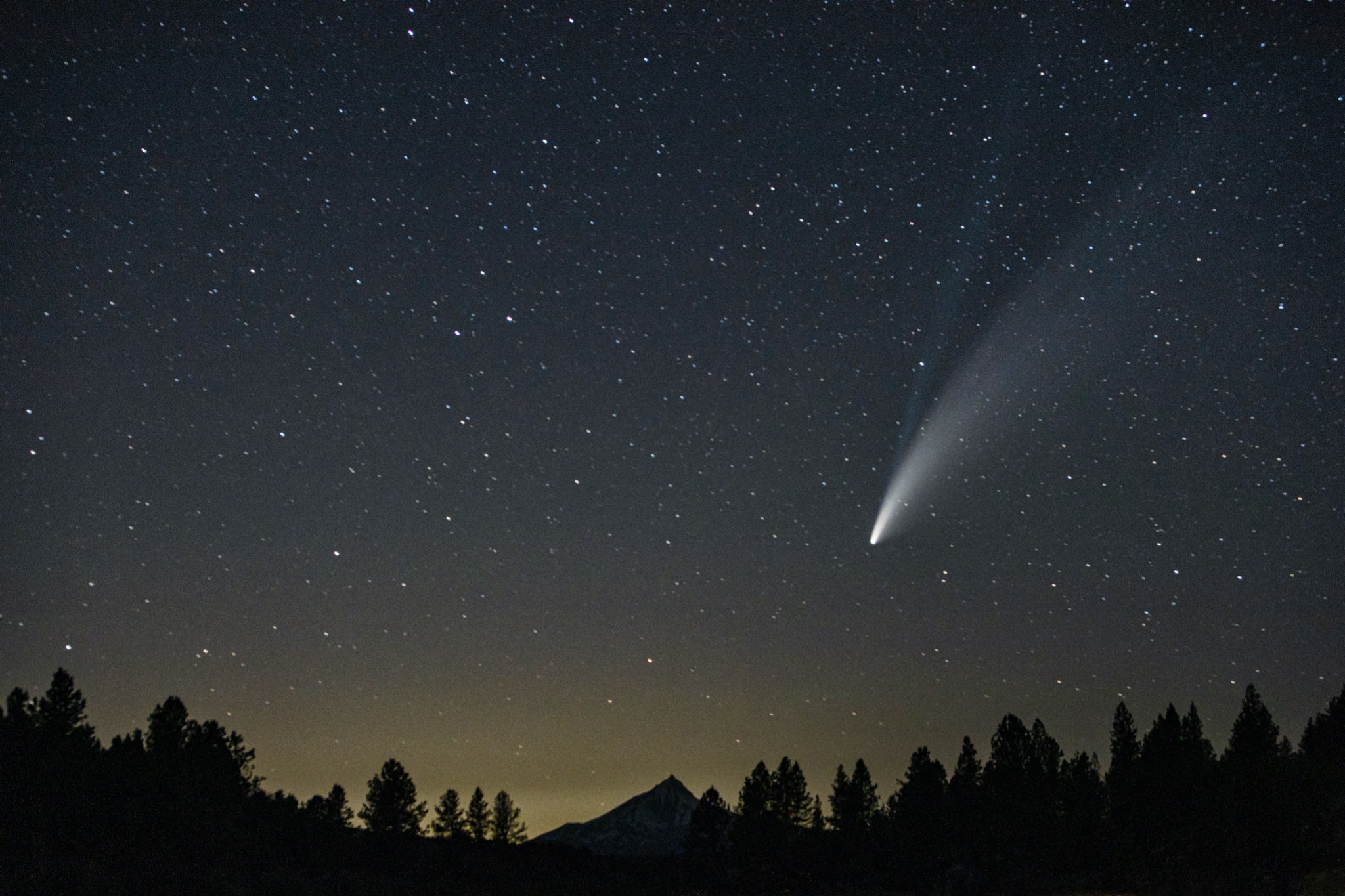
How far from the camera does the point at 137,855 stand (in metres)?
37.7

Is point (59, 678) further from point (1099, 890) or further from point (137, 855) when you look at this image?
point (1099, 890)

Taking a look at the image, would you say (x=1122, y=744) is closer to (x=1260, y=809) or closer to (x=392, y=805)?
(x=1260, y=809)

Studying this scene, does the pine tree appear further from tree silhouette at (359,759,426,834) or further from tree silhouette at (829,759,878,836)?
tree silhouette at (359,759,426,834)

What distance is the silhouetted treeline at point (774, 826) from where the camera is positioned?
117 feet

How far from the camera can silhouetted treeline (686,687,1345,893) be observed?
3641 centimetres

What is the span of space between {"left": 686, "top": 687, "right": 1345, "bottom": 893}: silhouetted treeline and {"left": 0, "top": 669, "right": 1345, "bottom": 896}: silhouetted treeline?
0.43ft

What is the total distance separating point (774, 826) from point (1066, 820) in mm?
17423

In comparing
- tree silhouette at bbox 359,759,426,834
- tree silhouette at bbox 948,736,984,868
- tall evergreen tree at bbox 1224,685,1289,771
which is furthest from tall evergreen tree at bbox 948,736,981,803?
tree silhouette at bbox 359,759,426,834

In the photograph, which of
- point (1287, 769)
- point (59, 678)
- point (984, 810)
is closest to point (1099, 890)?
point (1287, 769)

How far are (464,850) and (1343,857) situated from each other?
50348 mm

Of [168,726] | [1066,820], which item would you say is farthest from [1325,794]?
[168,726]

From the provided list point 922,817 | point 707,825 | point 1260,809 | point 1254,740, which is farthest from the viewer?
point 707,825

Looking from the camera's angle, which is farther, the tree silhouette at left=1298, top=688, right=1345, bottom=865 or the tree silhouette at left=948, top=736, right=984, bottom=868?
the tree silhouette at left=948, top=736, right=984, bottom=868

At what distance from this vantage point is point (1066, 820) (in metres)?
50.7
